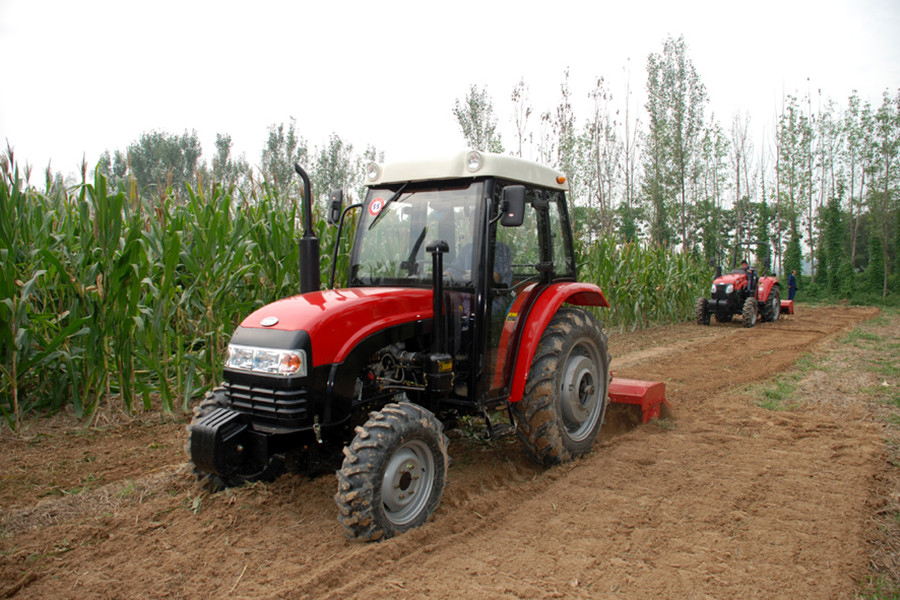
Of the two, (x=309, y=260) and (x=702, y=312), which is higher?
(x=309, y=260)

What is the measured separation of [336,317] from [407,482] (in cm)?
90

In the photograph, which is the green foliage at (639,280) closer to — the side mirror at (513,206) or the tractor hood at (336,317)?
the side mirror at (513,206)

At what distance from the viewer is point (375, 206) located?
385cm

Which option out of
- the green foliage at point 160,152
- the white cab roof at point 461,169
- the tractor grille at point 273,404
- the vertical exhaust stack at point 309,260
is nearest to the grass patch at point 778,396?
the white cab roof at point 461,169

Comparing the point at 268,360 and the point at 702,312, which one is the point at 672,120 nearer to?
the point at 702,312

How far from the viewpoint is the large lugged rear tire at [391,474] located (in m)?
2.71

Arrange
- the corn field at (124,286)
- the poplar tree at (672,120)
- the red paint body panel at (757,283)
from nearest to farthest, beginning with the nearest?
the corn field at (124,286)
the red paint body panel at (757,283)
the poplar tree at (672,120)

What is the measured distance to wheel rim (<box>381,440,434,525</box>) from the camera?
2.88 m

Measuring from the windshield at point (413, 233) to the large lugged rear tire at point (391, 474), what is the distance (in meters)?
0.96

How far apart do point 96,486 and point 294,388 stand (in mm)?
1809

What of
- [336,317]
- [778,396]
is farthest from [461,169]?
[778,396]

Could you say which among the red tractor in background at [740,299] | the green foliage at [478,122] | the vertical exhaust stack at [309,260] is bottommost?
the red tractor in background at [740,299]

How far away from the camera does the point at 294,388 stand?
2.82 m

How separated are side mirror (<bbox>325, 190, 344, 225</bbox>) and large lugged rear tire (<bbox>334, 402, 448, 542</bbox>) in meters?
1.61
